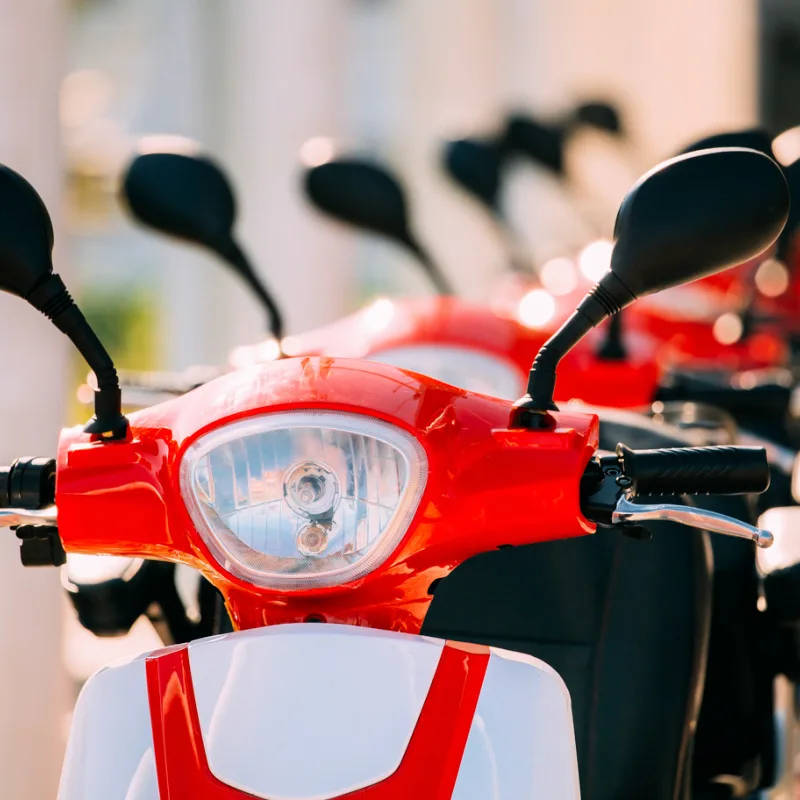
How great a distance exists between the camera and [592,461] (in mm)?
1177

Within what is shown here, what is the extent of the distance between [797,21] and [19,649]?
16971mm

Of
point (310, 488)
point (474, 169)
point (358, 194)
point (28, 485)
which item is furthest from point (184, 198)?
point (474, 169)

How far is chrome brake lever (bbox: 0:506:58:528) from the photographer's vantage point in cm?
115

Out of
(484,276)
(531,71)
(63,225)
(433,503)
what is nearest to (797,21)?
(531,71)

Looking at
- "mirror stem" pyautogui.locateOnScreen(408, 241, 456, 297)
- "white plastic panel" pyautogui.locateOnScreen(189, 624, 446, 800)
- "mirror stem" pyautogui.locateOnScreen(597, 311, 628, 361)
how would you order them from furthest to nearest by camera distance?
1. "mirror stem" pyautogui.locateOnScreen(597, 311, 628, 361)
2. "mirror stem" pyautogui.locateOnScreen(408, 241, 456, 297)
3. "white plastic panel" pyautogui.locateOnScreen(189, 624, 446, 800)

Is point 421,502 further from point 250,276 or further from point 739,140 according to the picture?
point 739,140

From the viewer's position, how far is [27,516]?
45.4 inches

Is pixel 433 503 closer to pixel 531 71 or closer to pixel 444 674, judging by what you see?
pixel 444 674

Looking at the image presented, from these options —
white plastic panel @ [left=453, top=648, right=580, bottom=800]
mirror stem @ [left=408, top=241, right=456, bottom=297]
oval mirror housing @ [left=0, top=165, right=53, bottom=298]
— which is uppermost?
oval mirror housing @ [left=0, top=165, right=53, bottom=298]

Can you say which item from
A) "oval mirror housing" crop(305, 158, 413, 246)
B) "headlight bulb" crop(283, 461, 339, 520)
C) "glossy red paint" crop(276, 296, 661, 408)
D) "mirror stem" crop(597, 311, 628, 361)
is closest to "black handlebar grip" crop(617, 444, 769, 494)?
"headlight bulb" crop(283, 461, 339, 520)

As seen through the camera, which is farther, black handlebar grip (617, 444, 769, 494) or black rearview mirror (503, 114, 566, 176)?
black rearview mirror (503, 114, 566, 176)

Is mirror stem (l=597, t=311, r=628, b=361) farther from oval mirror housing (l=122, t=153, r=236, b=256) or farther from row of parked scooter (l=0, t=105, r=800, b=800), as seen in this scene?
row of parked scooter (l=0, t=105, r=800, b=800)

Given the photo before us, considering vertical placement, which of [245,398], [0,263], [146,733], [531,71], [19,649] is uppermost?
[531,71]

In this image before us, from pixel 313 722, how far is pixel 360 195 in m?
1.15
